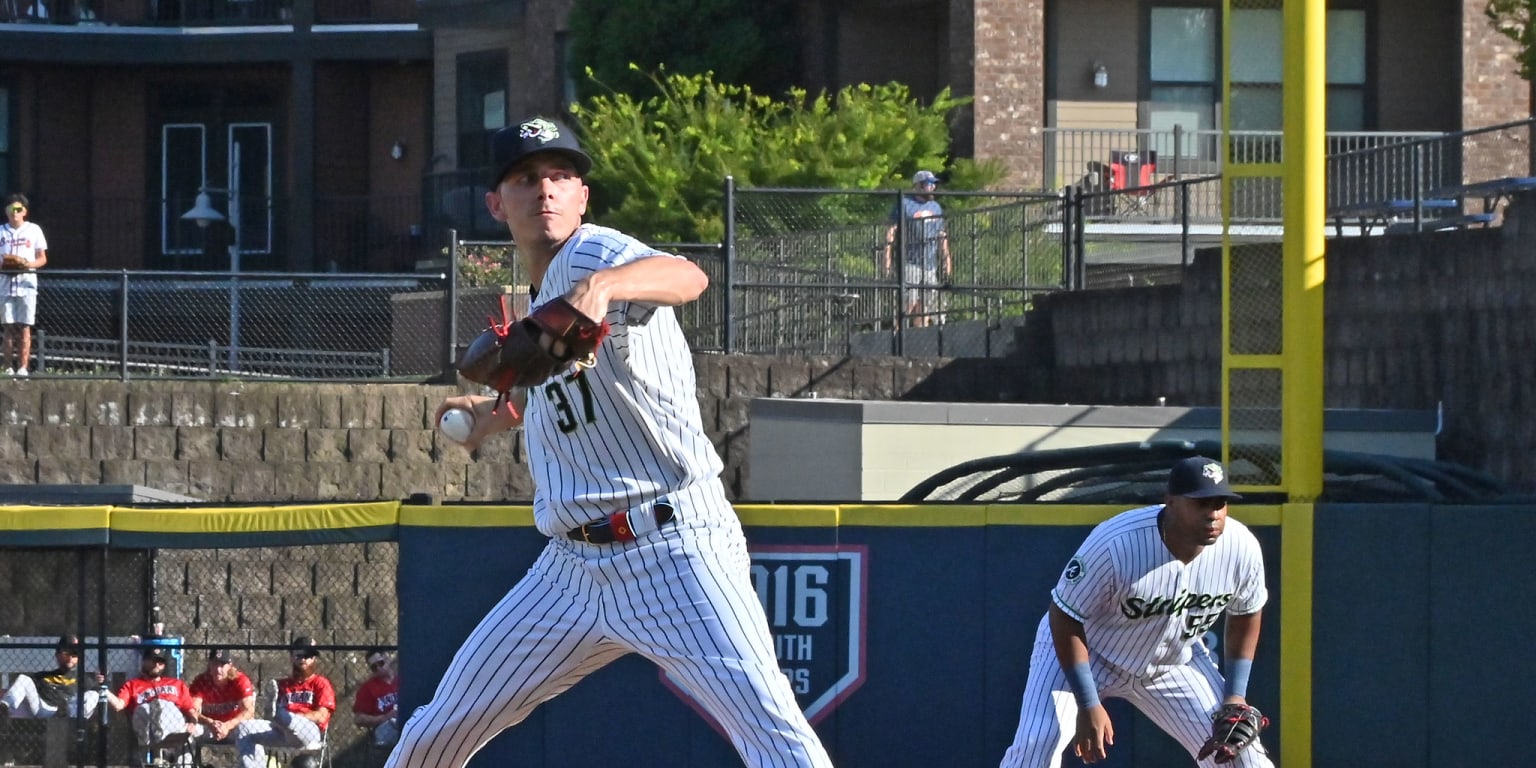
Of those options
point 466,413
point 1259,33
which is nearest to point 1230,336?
point 1259,33

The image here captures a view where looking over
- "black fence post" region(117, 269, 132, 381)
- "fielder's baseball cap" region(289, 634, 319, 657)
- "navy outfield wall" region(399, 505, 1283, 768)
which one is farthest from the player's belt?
"black fence post" region(117, 269, 132, 381)

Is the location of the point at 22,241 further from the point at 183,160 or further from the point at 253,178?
the point at 183,160

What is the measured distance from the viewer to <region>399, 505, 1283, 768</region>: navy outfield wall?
9141 mm

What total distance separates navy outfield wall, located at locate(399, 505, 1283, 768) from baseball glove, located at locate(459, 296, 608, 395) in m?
4.84

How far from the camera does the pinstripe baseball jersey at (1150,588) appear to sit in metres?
7.07

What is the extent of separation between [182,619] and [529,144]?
21.3 ft

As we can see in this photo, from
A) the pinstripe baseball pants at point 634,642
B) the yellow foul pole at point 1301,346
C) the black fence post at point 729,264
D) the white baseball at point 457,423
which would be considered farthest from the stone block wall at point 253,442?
the pinstripe baseball pants at point 634,642

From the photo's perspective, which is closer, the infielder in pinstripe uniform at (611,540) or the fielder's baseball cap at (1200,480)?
the infielder in pinstripe uniform at (611,540)

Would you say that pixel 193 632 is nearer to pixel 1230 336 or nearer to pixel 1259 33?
pixel 1230 336

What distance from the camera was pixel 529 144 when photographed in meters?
4.79

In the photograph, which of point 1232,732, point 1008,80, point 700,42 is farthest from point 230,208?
point 1232,732

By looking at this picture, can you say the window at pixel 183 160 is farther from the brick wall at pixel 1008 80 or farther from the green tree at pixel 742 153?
the brick wall at pixel 1008 80

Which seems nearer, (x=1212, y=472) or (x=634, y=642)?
(x=634, y=642)

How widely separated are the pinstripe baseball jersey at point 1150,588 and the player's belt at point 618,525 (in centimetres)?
260
